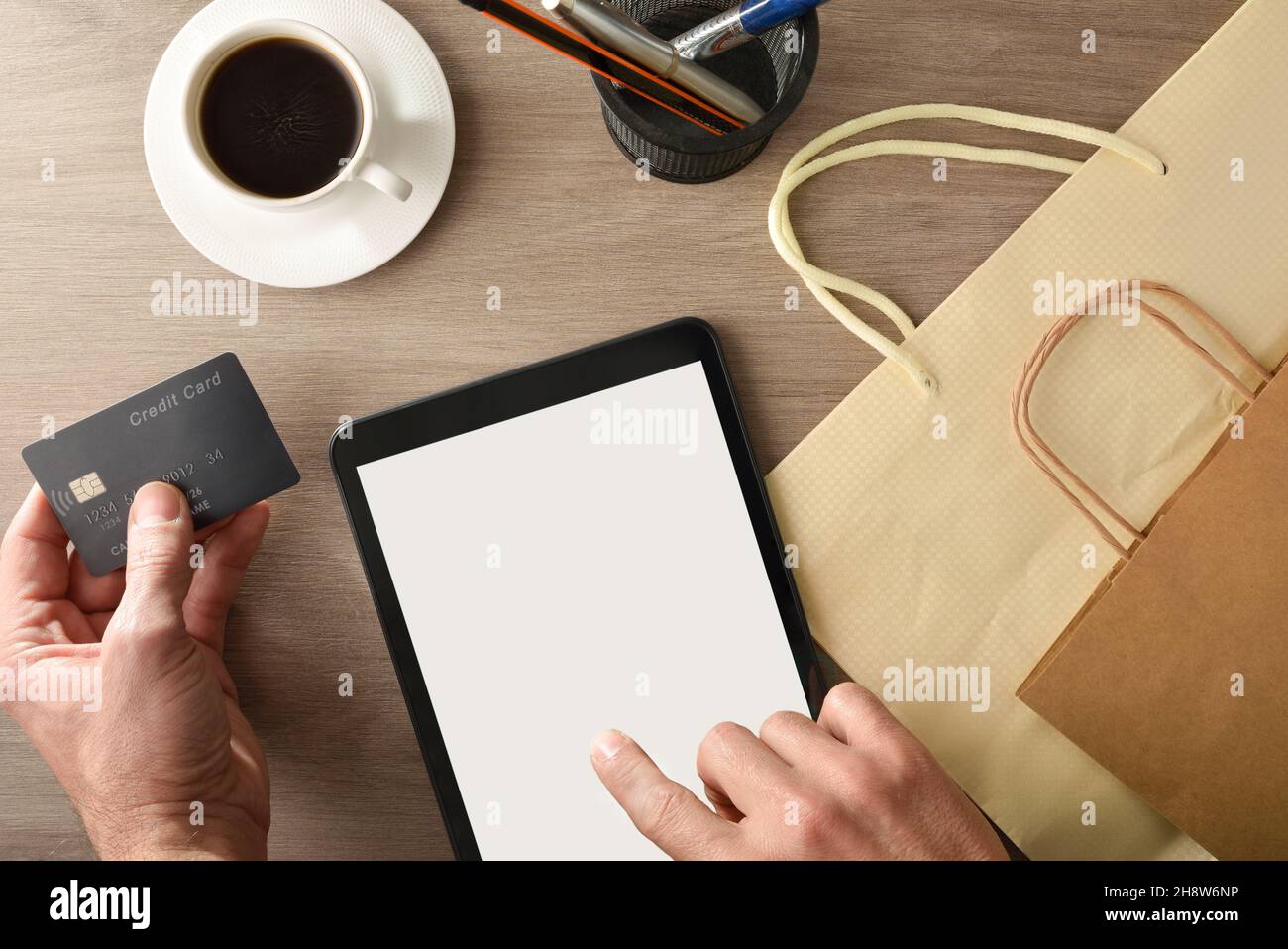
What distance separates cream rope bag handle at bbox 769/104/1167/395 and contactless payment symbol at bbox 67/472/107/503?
487 millimetres

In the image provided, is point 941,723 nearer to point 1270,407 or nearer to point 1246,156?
point 1270,407

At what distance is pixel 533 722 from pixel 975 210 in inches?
18.9

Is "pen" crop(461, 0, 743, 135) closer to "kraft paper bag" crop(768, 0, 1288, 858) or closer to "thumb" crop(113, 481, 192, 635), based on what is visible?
"kraft paper bag" crop(768, 0, 1288, 858)

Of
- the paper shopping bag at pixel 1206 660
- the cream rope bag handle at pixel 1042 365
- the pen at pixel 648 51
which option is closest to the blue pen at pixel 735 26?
the pen at pixel 648 51

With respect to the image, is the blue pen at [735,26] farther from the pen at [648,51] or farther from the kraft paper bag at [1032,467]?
the kraft paper bag at [1032,467]

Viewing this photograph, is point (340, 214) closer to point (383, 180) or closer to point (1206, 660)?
point (383, 180)

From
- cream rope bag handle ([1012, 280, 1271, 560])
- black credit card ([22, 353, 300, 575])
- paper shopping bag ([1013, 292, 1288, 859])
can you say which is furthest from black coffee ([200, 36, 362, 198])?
paper shopping bag ([1013, 292, 1288, 859])

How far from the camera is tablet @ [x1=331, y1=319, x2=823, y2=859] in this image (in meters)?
0.62

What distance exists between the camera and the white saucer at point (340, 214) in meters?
0.61

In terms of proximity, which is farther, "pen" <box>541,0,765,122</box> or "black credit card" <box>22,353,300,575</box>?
"black credit card" <box>22,353,300,575</box>

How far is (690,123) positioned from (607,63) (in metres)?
0.10

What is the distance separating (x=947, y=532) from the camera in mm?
631

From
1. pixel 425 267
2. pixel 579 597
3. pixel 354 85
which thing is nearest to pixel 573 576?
pixel 579 597

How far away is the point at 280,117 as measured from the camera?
588 millimetres
